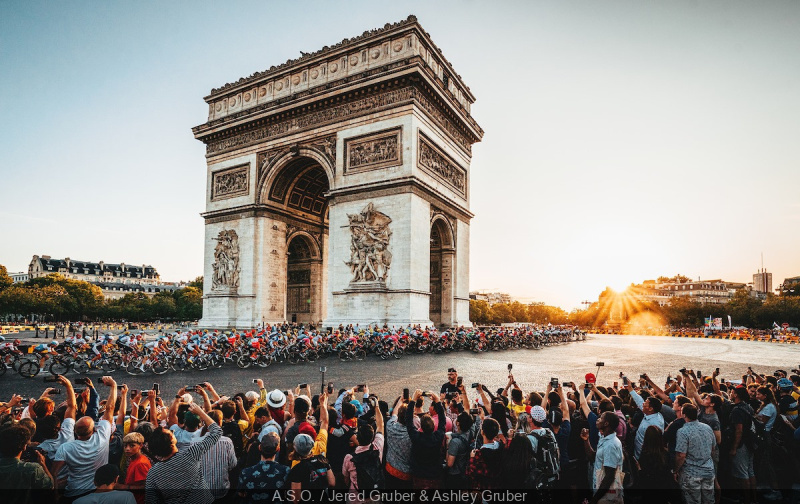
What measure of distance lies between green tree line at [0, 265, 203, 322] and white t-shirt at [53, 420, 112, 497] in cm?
6939

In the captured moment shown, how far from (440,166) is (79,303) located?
61.3 metres

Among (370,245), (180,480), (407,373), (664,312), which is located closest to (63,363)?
(407,373)

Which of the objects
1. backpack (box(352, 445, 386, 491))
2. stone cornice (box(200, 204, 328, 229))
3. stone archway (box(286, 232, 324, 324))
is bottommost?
backpack (box(352, 445, 386, 491))

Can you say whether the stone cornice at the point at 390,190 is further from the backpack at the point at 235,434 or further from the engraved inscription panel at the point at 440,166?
the backpack at the point at 235,434

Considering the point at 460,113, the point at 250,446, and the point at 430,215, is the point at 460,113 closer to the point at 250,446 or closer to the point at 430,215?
the point at 430,215

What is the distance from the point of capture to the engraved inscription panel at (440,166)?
2527 centimetres

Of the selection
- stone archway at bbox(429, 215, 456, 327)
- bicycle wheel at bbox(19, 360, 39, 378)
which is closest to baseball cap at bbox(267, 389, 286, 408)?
bicycle wheel at bbox(19, 360, 39, 378)

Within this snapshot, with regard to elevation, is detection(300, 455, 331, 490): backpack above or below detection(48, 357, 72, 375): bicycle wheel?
above

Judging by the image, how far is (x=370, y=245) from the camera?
79.2 ft

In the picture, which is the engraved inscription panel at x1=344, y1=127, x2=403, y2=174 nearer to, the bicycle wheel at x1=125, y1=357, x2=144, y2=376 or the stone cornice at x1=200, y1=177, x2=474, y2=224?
the stone cornice at x1=200, y1=177, x2=474, y2=224

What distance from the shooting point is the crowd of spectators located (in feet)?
12.2

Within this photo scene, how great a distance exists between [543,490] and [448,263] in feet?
81.2

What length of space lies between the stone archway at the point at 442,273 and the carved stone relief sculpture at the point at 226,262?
1181 cm

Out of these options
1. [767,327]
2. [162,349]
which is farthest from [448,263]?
[767,327]
